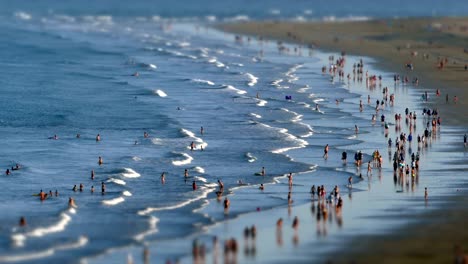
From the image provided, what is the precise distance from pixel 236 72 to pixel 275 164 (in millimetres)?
50881

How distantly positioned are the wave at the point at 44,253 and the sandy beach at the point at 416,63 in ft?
32.9

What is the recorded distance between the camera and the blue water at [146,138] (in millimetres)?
45656

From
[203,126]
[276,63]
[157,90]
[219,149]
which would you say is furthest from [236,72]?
[219,149]

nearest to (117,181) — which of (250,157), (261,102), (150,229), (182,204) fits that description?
(182,204)

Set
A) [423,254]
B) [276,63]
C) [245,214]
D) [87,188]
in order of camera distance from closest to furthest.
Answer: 1. [423,254]
2. [245,214]
3. [87,188]
4. [276,63]

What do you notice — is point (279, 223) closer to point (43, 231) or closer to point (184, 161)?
point (43, 231)

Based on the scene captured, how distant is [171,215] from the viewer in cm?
4738

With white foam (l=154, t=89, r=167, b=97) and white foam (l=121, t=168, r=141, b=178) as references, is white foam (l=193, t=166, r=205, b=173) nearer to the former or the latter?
white foam (l=121, t=168, r=141, b=178)

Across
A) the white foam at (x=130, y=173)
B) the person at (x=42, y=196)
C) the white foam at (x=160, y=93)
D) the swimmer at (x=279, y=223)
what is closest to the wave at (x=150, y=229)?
the swimmer at (x=279, y=223)

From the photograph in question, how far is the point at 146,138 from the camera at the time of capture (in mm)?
68375

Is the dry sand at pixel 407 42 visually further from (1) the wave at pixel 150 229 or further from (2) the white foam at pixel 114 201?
(1) the wave at pixel 150 229

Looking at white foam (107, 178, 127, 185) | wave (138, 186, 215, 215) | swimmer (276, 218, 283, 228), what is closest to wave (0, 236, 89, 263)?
wave (138, 186, 215, 215)

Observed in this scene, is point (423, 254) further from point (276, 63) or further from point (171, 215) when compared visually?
point (276, 63)

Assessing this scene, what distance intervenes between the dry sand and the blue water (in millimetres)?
7643
